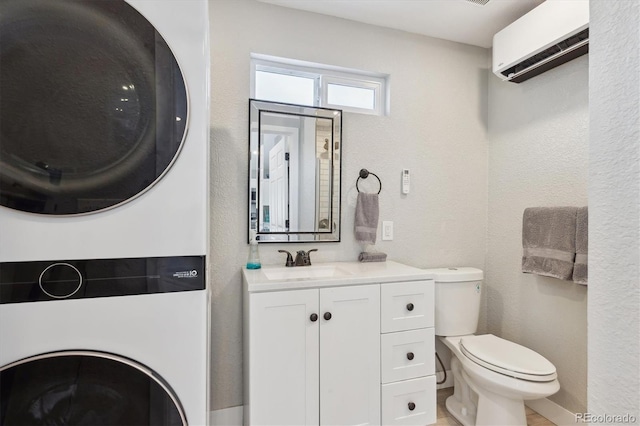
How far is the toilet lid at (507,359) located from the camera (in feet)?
4.91

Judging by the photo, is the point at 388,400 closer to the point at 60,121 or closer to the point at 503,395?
the point at 503,395

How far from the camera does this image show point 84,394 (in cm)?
76

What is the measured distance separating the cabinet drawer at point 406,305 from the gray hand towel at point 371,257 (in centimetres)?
40

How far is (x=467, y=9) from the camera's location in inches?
74.4

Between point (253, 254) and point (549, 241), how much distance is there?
1673mm

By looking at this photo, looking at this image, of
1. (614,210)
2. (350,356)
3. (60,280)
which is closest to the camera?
(614,210)

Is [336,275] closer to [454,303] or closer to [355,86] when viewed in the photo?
[454,303]

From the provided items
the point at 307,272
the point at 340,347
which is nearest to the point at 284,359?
the point at 340,347

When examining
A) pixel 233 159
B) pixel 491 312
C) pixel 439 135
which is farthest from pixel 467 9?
pixel 491 312

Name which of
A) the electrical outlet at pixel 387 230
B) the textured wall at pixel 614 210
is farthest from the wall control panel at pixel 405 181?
the textured wall at pixel 614 210

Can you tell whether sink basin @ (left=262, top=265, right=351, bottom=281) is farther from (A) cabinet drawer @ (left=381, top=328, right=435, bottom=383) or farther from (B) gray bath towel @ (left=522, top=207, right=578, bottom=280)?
(B) gray bath towel @ (left=522, top=207, right=578, bottom=280)

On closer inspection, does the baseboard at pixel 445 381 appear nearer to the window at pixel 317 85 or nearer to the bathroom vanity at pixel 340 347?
the bathroom vanity at pixel 340 347

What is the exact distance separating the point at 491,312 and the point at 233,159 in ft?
6.95

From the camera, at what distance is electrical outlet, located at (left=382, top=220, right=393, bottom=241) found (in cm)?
211
